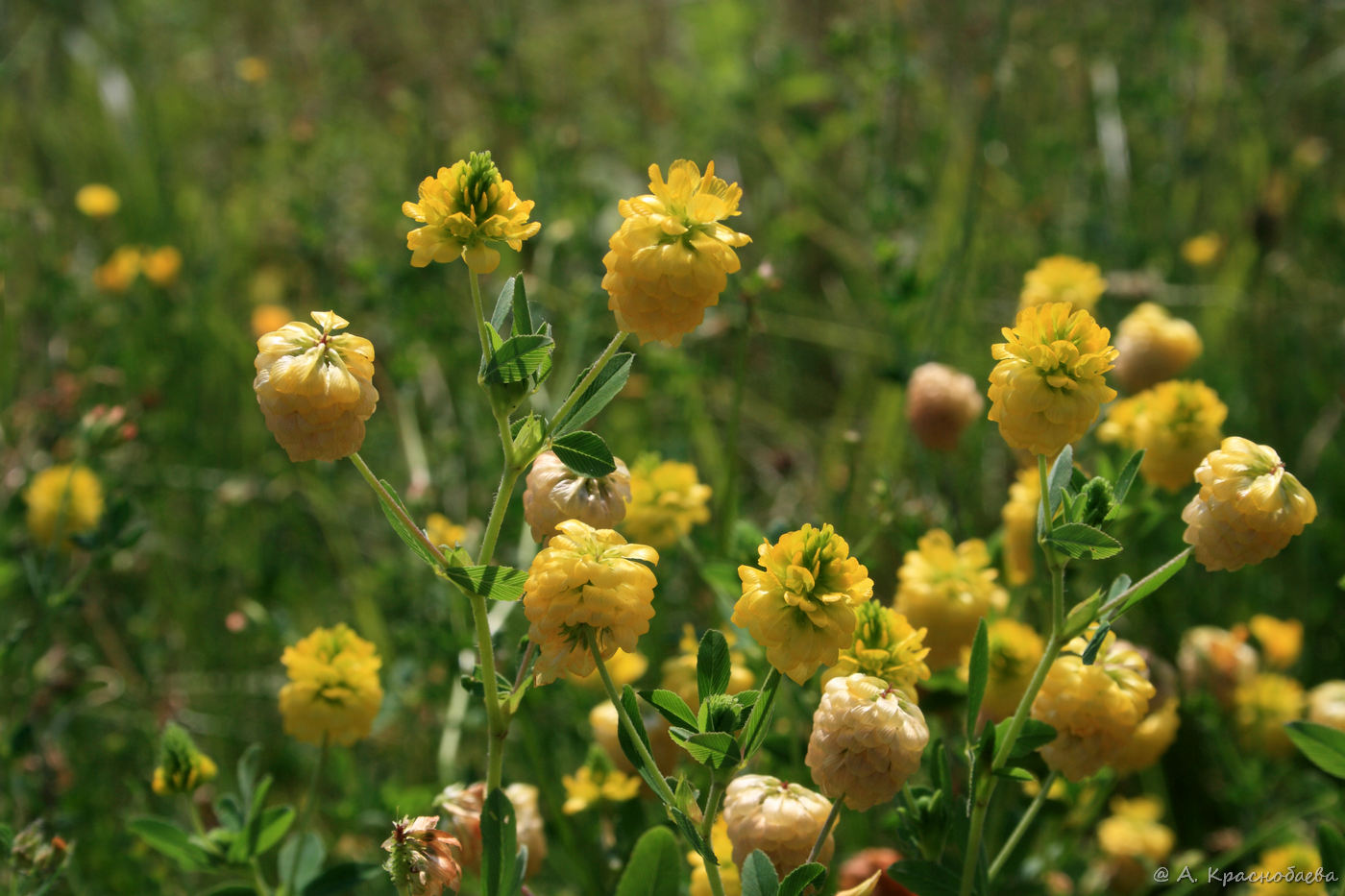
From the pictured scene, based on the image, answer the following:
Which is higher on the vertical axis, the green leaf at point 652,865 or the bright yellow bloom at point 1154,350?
the bright yellow bloom at point 1154,350

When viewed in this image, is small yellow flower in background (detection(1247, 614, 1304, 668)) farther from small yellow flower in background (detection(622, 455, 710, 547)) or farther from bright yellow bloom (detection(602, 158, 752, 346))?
bright yellow bloom (detection(602, 158, 752, 346))

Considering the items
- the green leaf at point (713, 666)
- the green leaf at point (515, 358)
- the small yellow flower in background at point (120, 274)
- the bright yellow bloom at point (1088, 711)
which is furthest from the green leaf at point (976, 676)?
the small yellow flower in background at point (120, 274)

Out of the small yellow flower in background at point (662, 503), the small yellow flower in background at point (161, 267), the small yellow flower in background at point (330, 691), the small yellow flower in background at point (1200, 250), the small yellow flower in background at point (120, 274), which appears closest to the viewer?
the small yellow flower in background at point (330, 691)

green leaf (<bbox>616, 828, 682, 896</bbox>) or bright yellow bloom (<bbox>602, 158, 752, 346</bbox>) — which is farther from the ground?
bright yellow bloom (<bbox>602, 158, 752, 346</bbox>)

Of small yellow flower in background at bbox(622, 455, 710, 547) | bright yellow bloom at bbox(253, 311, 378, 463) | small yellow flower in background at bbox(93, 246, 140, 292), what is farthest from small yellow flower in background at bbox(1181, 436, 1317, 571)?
small yellow flower in background at bbox(93, 246, 140, 292)

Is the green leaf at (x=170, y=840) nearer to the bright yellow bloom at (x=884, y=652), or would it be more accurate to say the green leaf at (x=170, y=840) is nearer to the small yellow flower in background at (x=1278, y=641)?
the bright yellow bloom at (x=884, y=652)

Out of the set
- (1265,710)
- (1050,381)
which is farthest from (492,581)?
(1265,710)

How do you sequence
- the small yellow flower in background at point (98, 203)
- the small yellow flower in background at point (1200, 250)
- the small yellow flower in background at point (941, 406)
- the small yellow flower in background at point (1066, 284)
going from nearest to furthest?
the small yellow flower in background at point (941, 406), the small yellow flower in background at point (1066, 284), the small yellow flower in background at point (1200, 250), the small yellow flower in background at point (98, 203)
